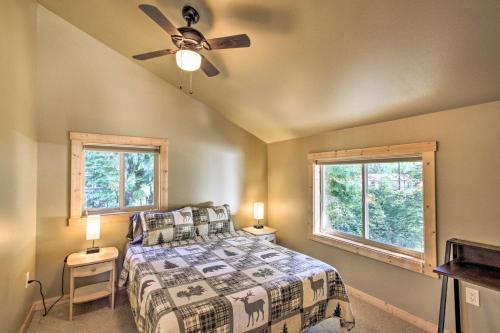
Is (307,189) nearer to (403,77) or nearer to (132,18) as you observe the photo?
(403,77)

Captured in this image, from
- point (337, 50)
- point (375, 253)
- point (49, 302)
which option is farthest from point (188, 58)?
point (49, 302)

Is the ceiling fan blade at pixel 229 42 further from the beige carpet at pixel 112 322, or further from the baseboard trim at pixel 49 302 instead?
the baseboard trim at pixel 49 302

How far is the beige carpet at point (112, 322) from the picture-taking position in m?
2.26

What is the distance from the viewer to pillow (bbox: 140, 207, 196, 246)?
9.30ft

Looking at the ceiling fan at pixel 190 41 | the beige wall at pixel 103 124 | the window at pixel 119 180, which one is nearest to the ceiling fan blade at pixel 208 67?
the ceiling fan at pixel 190 41

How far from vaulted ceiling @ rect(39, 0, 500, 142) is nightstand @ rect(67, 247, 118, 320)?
240 centimetres

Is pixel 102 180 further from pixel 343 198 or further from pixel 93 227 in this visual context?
pixel 343 198

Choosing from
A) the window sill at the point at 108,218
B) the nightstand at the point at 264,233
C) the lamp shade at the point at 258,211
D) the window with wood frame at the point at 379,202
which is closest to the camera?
the window with wood frame at the point at 379,202

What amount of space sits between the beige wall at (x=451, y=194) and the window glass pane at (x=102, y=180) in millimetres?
3011

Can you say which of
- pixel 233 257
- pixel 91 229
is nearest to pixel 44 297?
pixel 91 229

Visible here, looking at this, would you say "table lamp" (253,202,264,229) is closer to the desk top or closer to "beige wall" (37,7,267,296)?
"beige wall" (37,7,267,296)

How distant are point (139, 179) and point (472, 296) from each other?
378 cm

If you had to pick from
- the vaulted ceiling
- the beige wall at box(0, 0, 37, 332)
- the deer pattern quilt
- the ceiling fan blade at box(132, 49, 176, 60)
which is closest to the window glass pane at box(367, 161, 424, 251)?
the vaulted ceiling

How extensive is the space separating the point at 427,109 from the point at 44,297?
443 centimetres
